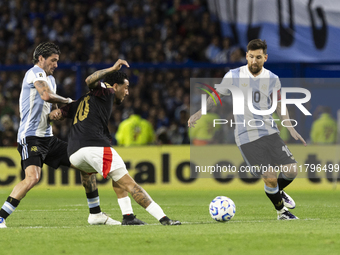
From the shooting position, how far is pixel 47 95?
292 inches

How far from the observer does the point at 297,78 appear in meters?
14.3

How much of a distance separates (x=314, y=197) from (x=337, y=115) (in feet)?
9.30

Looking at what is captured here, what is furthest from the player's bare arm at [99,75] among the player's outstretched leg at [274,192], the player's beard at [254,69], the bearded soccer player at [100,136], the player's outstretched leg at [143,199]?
the player's outstretched leg at [274,192]

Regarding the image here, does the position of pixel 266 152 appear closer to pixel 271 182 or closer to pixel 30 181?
pixel 271 182

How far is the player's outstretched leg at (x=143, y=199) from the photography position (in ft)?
22.7

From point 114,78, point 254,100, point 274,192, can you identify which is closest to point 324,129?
point 254,100

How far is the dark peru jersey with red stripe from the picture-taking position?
711cm

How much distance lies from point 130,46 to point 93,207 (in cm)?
1063

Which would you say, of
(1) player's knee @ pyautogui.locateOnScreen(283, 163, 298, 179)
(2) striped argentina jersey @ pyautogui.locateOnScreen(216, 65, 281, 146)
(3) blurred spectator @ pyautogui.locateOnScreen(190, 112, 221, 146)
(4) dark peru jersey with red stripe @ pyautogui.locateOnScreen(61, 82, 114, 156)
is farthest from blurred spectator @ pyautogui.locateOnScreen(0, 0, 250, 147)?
(4) dark peru jersey with red stripe @ pyautogui.locateOnScreen(61, 82, 114, 156)

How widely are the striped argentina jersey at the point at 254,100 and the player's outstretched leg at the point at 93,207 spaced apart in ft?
6.54

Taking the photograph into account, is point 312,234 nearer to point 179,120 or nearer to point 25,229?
point 25,229

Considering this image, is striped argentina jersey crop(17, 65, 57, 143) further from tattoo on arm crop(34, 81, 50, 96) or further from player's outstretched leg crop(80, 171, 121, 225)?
player's outstretched leg crop(80, 171, 121, 225)

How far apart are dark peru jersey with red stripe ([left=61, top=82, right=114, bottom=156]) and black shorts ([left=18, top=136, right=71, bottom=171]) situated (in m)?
0.69

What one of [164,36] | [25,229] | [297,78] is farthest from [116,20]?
[25,229]
